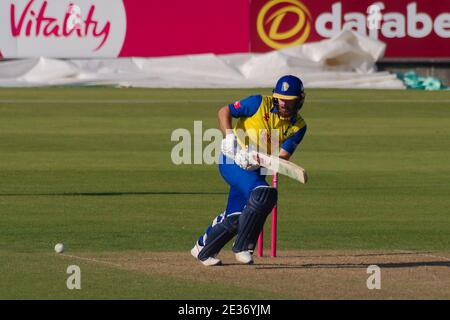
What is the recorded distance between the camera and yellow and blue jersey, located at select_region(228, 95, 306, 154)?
10.0 meters

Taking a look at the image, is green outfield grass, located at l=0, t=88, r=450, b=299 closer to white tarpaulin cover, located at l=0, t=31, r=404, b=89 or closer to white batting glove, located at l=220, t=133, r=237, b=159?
white batting glove, located at l=220, t=133, r=237, b=159

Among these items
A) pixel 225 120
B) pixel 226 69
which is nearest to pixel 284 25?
pixel 226 69

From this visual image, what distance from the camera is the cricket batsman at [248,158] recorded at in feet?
32.1

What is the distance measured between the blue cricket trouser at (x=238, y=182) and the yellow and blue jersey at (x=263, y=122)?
0.69 feet

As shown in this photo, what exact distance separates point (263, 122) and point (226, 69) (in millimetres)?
20173

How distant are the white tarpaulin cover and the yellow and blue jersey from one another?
62.2 feet

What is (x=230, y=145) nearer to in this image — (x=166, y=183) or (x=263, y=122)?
(x=263, y=122)

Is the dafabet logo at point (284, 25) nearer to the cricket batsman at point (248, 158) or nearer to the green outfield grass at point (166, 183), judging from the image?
the green outfield grass at point (166, 183)

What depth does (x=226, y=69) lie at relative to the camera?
1187 inches
